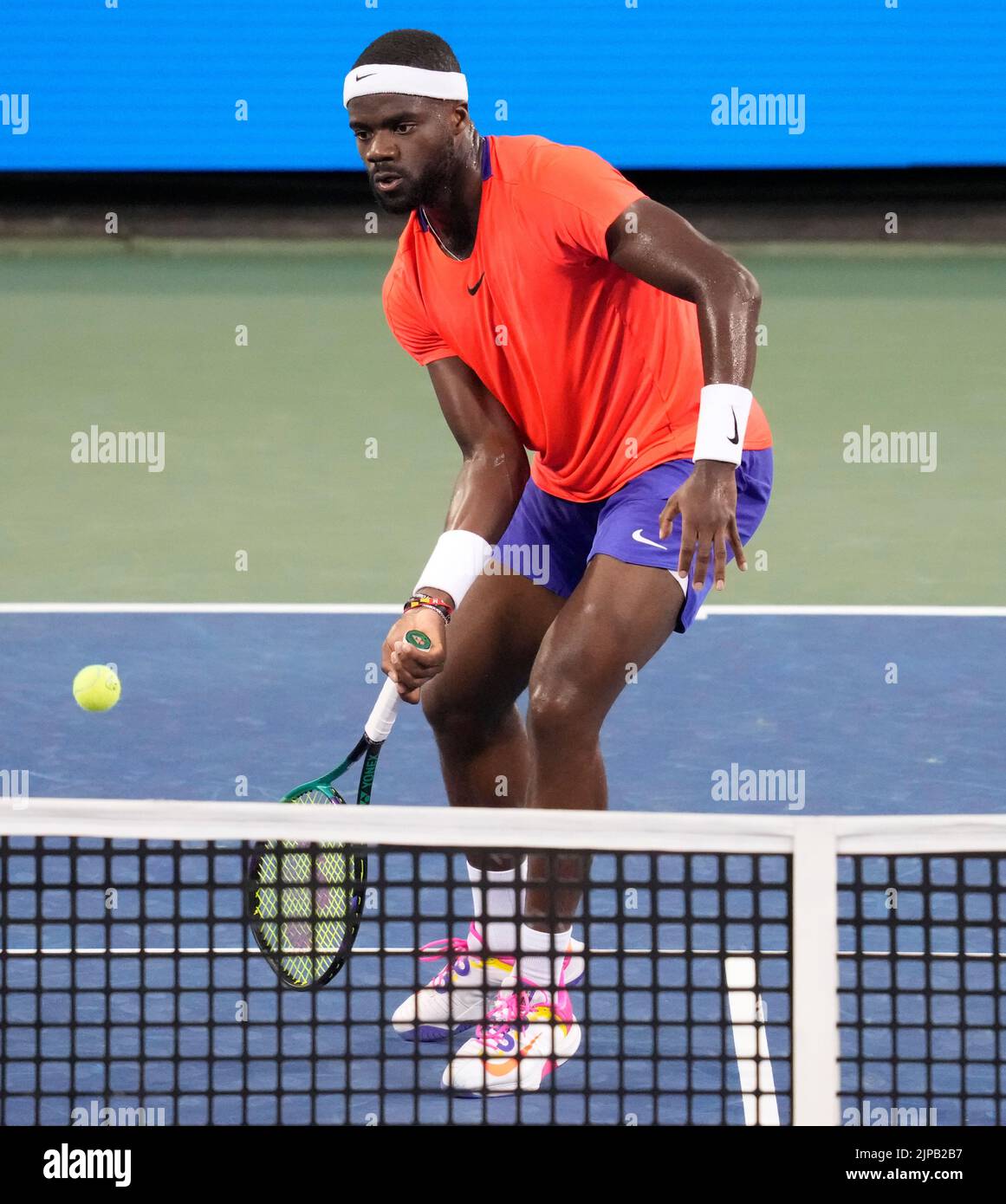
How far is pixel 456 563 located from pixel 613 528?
32cm

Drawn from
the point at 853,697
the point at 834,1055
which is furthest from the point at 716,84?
the point at 834,1055

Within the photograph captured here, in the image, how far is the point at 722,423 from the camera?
3.20 metres

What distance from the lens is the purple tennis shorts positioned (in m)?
3.54

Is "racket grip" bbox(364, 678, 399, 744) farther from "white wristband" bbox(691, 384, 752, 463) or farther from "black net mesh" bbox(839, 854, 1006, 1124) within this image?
"black net mesh" bbox(839, 854, 1006, 1124)

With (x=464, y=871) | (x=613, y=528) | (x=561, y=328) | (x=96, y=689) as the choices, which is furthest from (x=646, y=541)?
(x=96, y=689)

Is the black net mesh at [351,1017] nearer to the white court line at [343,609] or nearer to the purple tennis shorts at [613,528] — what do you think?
the purple tennis shorts at [613,528]

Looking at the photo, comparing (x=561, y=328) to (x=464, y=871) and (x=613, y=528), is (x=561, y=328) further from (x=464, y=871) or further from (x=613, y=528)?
(x=464, y=871)

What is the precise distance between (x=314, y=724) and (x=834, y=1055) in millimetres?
3862

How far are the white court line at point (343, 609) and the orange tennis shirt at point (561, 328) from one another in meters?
2.93

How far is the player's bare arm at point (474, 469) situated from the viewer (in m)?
3.47

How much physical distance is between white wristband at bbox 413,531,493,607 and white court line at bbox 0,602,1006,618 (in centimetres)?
305

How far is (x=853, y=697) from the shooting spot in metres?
5.84

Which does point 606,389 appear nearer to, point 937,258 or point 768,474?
point 768,474
